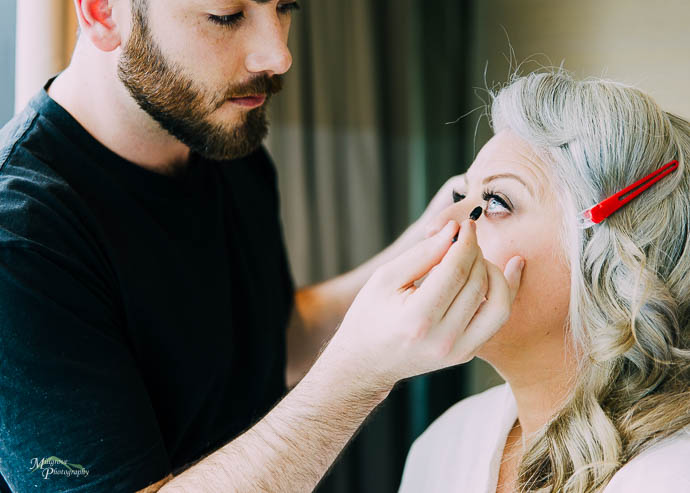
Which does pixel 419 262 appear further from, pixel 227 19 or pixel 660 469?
pixel 227 19

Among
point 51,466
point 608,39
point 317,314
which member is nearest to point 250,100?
point 317,314

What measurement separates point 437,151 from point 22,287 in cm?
191

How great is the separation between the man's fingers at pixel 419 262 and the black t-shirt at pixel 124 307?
0.50 m

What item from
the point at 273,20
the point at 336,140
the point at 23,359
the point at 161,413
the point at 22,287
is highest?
the point at 273,20

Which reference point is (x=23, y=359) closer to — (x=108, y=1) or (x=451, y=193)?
(x=108, y=1)

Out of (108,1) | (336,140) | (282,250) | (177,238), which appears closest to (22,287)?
(177,238)

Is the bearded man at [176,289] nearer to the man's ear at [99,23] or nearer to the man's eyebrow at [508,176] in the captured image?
the man's ear at [99,23]

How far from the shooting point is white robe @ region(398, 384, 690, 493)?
1048 mm

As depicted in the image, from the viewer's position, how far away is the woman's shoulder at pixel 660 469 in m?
1.00

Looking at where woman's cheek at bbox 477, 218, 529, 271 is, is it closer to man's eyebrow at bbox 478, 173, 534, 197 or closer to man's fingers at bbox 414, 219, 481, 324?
man's eyebrow at bbox 478, 173, 534, 197

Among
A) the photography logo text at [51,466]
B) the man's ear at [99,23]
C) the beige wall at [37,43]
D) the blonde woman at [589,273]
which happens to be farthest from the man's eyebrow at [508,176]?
the beige wall at [37,43]

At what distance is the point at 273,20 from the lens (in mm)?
1315

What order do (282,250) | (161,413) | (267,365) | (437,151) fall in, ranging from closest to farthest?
(161,413) < (267,365) < (282,250) < (437,151)

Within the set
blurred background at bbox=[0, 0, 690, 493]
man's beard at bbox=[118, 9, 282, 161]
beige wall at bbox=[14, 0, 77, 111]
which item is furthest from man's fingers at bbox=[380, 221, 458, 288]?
blurred background at bbox=[0, 0, 690, 493]
